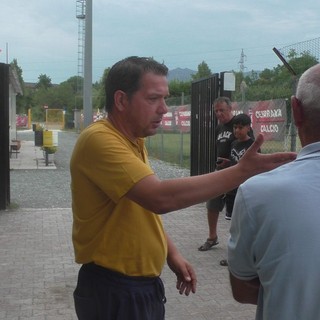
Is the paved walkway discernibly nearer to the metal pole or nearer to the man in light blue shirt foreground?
the man in light blue shirt foreground

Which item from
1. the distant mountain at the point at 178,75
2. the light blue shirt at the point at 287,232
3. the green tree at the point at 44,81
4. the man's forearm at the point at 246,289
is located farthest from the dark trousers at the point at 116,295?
the green tree at the point at 44,81

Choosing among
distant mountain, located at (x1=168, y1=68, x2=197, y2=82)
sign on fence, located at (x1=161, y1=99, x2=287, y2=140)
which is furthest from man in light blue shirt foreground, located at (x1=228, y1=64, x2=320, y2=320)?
sign on fence, located at (x1=161, y1=99, x2=287, y2=140)

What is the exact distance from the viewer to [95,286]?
234 centimetres

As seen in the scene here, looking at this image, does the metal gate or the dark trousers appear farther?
the metal gate

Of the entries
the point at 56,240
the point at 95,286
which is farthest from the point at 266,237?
the point at 56,240

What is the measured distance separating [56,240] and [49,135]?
9834mm

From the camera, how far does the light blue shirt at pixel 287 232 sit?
4.78ft

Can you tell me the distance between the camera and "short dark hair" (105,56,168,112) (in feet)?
7.49

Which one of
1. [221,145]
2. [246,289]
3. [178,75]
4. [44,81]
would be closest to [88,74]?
[221,145]

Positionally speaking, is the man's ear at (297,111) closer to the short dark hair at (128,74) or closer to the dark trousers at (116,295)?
the short dark hair at (128,74)

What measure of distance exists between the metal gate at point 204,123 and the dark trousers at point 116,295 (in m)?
7.09

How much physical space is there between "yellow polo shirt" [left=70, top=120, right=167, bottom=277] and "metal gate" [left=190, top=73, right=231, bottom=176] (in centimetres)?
710

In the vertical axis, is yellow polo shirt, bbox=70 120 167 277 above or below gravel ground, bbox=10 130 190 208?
above

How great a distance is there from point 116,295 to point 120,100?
84 cm
